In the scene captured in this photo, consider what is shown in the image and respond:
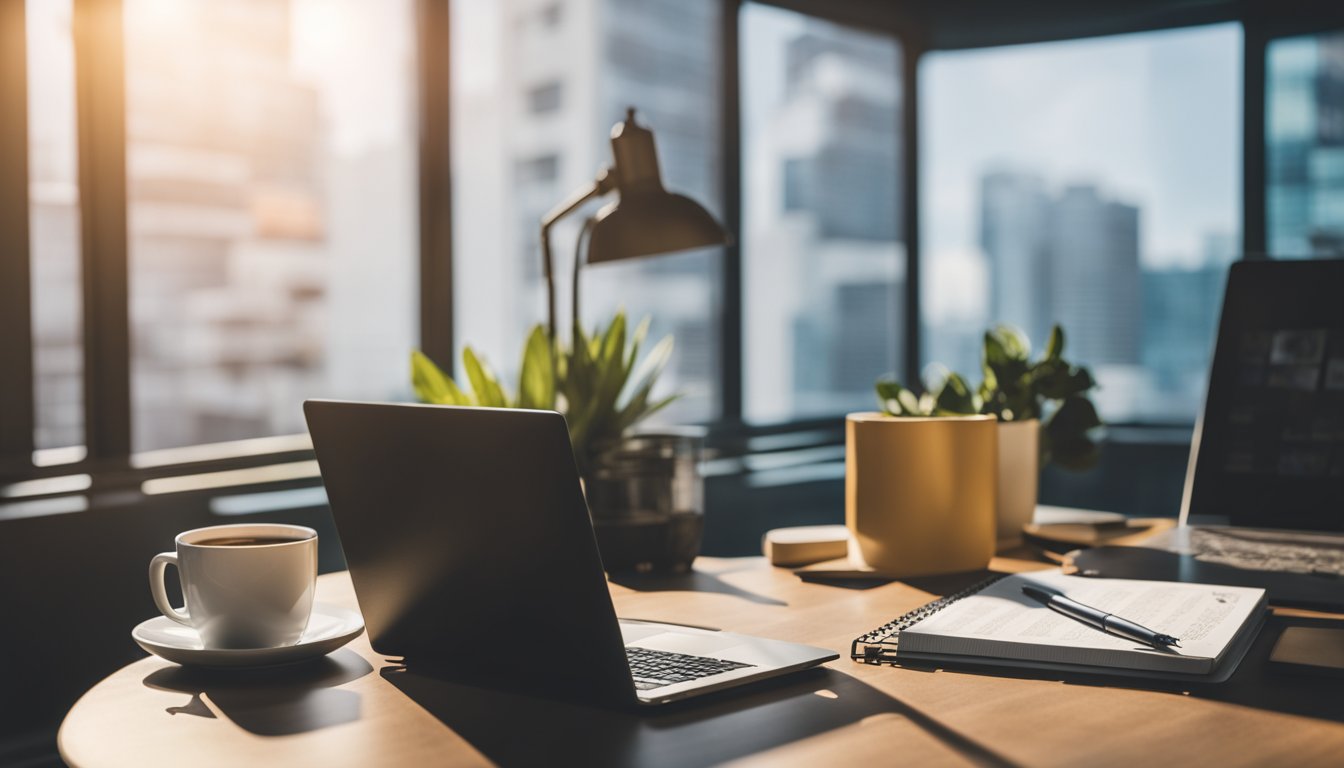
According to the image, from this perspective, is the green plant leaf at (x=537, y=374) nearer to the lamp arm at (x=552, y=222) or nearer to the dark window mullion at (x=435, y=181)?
the lamp arm at (x=552, y=222)

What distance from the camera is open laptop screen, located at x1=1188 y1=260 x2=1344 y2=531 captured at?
4.32 ft

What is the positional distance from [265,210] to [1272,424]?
6.47 feet

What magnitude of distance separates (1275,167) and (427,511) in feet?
11.2

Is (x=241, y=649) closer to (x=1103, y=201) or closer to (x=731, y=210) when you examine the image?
(x=731, y=210)

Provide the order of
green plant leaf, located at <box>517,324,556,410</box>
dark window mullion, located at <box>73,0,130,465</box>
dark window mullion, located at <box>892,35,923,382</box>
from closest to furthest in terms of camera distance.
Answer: green plant leaf, located at <box>517,324,556,410</box>, dark window mullion, located at <box>73,0,130,465</box>, dark window mullion, located at <box>892,35,923,382</box>

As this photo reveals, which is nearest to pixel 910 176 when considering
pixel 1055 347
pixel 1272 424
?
pixel 1055 347

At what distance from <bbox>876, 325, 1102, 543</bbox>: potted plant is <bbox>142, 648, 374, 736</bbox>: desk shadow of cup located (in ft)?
2.48

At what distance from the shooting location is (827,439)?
140 inches

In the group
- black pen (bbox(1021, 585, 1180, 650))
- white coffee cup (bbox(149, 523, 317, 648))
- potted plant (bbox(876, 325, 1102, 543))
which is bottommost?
black pen (bbox(1021, 585, 1180, 650))

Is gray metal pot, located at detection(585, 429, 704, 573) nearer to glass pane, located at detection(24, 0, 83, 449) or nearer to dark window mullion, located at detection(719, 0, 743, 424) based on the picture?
glass pane, located at detection(24, 0, 83, 449)

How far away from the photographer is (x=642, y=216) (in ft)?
4.75

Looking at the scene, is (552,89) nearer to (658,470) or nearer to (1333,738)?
(658,470)

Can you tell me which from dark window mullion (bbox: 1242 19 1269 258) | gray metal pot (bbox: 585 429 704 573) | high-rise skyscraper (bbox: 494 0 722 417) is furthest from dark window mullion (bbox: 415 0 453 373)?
dark window mullion (bbox: 1242 19 1269 258)

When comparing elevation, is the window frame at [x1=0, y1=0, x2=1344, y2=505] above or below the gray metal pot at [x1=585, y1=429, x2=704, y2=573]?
above
